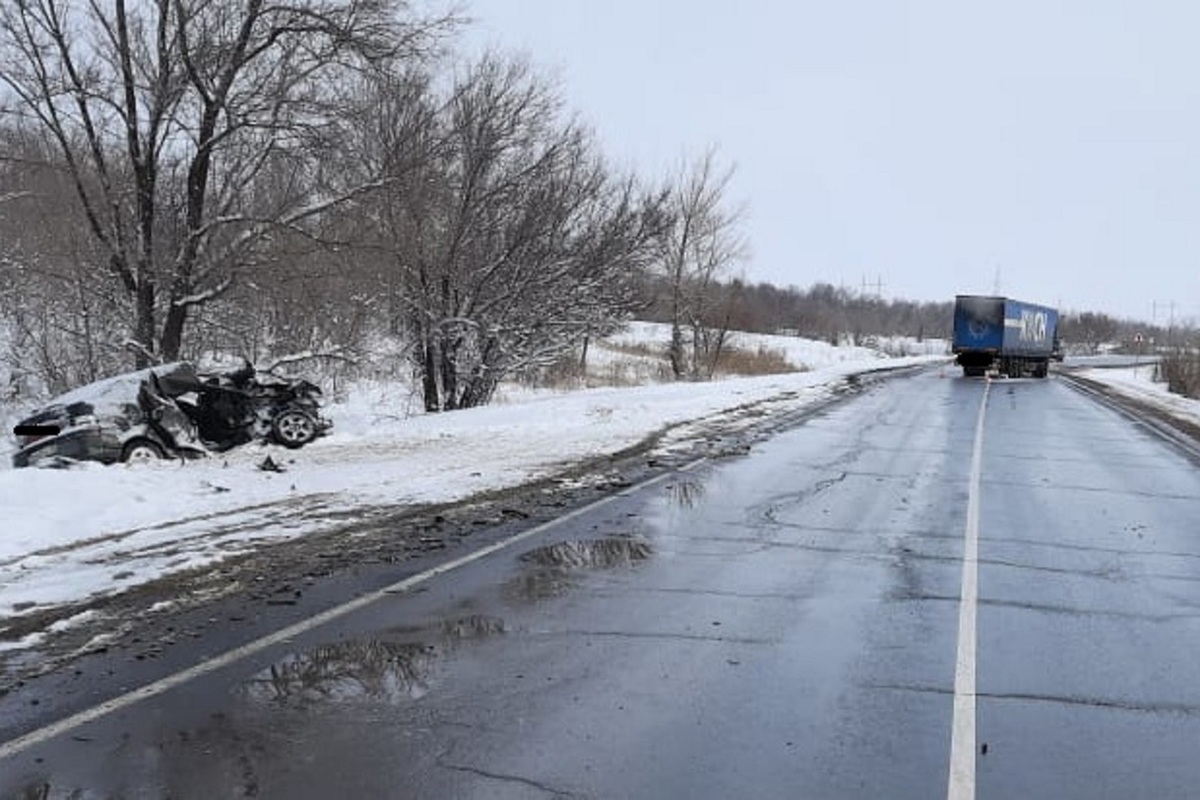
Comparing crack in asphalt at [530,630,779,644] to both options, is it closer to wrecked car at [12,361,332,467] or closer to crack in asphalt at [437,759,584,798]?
crack in asphalt at [437,759,584,798]

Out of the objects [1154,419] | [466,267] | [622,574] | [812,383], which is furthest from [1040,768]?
[812,383]

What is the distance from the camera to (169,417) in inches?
577

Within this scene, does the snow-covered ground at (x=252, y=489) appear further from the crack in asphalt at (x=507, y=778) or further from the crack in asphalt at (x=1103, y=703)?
the crack in asphalt at (x=1103, y=703)

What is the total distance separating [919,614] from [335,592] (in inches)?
154

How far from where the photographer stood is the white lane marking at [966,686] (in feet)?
14.6

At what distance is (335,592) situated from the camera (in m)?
7.49

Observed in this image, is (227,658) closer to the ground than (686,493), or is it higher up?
higher up

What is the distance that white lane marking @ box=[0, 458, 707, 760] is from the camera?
478 cm

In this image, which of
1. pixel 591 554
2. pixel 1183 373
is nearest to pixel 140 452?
pixel 591 554

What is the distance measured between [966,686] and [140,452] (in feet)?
37.6

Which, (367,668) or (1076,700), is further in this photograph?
(367,668)

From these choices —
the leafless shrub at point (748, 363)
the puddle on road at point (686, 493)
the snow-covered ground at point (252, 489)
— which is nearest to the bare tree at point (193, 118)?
the snow-covered ground at point (252, 489)

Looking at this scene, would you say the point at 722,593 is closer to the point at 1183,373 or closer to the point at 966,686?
the point at 966,686

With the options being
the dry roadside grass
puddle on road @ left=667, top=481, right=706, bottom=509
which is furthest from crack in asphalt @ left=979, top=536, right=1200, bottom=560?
the dry roadside grass
